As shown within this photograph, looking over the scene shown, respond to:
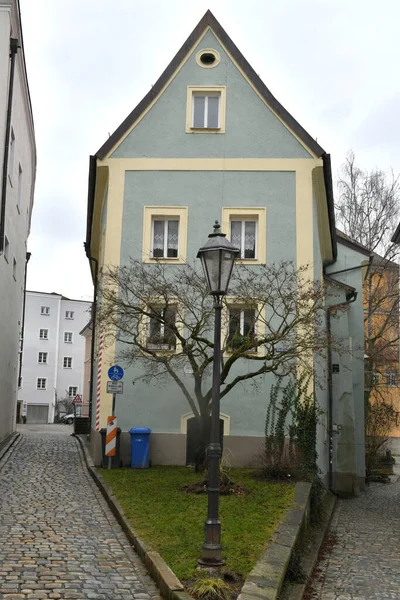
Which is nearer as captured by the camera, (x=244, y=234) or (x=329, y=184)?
(x=244, y=234)

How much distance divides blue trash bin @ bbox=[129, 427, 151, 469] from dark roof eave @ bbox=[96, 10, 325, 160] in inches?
304

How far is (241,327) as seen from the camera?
17875 mm

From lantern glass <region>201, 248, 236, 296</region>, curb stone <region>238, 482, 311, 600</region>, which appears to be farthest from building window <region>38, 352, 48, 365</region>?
lantern glass <region>201, 248, 236, 296</region>

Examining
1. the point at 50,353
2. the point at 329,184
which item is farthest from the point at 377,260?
the point at 50,353

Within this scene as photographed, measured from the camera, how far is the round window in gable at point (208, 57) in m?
20.2

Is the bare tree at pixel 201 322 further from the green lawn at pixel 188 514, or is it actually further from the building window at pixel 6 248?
the building window at pixel 6 248

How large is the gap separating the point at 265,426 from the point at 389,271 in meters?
18.8

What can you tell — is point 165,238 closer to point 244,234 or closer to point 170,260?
point 170,260

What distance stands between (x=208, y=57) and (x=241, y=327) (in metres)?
8.14

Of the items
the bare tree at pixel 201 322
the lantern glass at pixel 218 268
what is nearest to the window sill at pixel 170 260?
the bare tree at pixel 201 322

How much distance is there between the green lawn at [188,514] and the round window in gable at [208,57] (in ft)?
37.8

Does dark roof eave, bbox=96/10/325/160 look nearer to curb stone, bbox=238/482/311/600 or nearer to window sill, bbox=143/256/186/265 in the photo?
window sill, bbox=143/256/186/265

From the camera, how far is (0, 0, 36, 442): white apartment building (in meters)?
19.2

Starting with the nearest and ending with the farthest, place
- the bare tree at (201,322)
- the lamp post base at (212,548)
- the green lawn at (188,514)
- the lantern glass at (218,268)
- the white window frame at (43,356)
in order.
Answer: the lamp post base at (212,548) → the green lawn at (188,514) → the lantern glass at (218,268) → the bare tree at (201,322) → the white window frame at (43,356)
